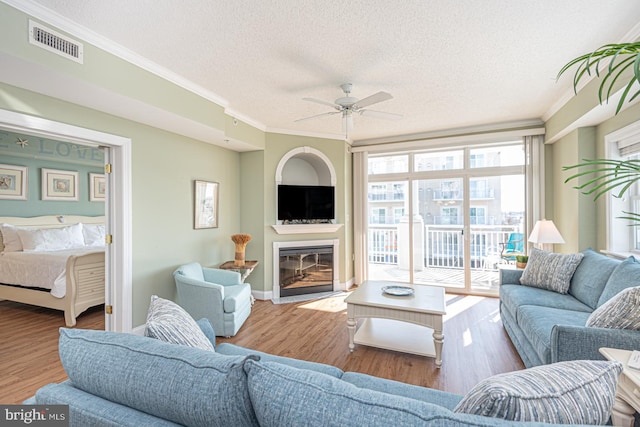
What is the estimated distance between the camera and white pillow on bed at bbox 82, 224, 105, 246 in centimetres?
511

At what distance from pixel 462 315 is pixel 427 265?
1.46m

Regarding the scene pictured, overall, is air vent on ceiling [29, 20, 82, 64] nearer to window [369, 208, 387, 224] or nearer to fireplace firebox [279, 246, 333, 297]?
fireplace firebox [279, 246, 333, 297]

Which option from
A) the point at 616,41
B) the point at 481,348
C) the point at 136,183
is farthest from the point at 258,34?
the point at 481,348

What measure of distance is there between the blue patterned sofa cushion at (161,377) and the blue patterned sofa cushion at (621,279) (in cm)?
257

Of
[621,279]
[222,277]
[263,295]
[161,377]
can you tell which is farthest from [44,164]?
[621,279]

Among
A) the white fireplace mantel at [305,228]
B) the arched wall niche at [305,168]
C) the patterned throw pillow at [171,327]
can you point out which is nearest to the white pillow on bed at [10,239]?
the white fireplace mantel at [305,228]

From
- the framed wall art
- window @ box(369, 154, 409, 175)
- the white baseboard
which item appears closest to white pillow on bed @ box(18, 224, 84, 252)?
the framed wall art

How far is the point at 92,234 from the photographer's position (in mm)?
5199

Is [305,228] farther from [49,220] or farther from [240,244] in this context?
[49,220]

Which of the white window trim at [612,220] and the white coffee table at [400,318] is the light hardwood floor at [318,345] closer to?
the white coffee table at [400,318]

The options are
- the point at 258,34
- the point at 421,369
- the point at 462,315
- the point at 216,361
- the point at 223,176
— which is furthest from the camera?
the point at 223,176

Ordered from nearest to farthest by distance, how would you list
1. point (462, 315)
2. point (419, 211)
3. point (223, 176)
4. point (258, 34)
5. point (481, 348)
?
point (258, 34), point (481, 348), point (462, 315), point (223, 176), point (419, 211)

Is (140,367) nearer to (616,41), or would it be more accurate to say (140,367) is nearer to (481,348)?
(481,348)

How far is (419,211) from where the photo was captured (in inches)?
202
